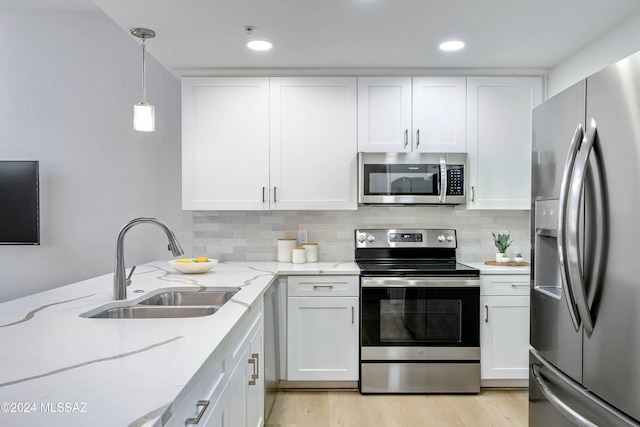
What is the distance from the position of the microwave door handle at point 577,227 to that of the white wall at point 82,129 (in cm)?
296

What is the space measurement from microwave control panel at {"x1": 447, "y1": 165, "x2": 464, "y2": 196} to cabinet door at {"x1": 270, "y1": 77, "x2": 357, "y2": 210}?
69 cm

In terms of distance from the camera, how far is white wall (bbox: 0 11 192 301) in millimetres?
3672

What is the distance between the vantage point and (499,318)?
305cm

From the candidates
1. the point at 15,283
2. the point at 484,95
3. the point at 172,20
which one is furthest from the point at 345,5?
the point at 15,283

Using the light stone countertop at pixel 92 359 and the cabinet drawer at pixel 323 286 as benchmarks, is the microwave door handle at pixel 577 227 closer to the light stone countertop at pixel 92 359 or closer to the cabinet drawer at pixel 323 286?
the light stone countertop at pixel 92 359

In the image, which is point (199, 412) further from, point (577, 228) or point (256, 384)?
point (577, 228)

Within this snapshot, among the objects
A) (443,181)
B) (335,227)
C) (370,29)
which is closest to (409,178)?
(443,181)

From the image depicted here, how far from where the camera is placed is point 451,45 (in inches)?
110

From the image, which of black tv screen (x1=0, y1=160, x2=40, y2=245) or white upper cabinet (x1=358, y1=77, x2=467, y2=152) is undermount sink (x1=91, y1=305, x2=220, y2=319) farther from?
black tv screen (x1=0, y1=160, x2=40, y2=245)

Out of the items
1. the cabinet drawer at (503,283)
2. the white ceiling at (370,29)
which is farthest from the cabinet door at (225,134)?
the cabinet drawer at (503,283)

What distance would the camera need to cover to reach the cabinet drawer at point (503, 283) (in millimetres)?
3053

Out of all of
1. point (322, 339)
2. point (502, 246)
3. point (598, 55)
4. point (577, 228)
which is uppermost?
point (598, 55)

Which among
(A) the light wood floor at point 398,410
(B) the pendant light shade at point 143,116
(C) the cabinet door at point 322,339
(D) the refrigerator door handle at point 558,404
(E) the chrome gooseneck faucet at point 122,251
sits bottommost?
(A) the light wood floor at point 398,410

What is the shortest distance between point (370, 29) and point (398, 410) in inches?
91.7
